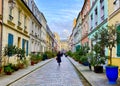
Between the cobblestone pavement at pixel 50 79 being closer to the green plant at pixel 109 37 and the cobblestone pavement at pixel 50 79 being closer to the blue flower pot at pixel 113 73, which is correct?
the blue flower pot at pixel 113 73

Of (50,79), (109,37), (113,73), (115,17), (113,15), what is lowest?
(50,79)

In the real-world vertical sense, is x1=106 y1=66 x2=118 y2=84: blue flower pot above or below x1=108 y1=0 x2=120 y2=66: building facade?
below

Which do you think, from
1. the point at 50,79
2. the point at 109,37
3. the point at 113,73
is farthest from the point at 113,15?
the point at 113,73

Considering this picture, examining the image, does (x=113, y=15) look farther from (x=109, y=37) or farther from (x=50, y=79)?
(x=50, y=79)

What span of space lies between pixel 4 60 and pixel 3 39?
147 centimetres

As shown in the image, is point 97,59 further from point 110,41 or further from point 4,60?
point 4,60

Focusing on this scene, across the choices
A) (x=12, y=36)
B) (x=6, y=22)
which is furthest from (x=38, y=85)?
(x=12, y=36)

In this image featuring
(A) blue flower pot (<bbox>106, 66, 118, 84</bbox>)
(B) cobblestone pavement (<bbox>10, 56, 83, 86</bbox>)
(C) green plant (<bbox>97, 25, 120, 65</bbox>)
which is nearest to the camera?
(A) blue flower pot (<bbox>106, 66, 118, 84</bbox>)

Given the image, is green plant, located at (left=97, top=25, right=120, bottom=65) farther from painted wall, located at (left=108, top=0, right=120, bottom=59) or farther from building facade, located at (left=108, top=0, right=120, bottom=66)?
painted wall, located at (left=108, top=0, right=120, bottom=59)

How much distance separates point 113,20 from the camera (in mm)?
18141

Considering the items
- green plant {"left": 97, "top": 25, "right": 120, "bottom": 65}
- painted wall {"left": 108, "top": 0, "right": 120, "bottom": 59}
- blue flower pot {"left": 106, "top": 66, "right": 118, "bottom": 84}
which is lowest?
blue flower pot {"left": 106, "top": 66, "right": 118, "bottom": 84}

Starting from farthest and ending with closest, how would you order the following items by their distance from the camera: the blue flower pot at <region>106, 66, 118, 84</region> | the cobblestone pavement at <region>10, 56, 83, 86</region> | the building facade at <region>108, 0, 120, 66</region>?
1. the building facade at <region>108, 0, 120, 66</region>
2. the cobblestone pavement at <region>10, 56, 83, 86</region>
3. the blue flower pot at <region>106, 66, 118, 84</region>

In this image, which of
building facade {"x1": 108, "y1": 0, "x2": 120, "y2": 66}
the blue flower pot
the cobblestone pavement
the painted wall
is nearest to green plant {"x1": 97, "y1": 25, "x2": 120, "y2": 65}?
the blue flower pot

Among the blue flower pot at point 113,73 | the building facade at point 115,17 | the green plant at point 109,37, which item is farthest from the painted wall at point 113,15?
the blue flower pot at point 113,73
